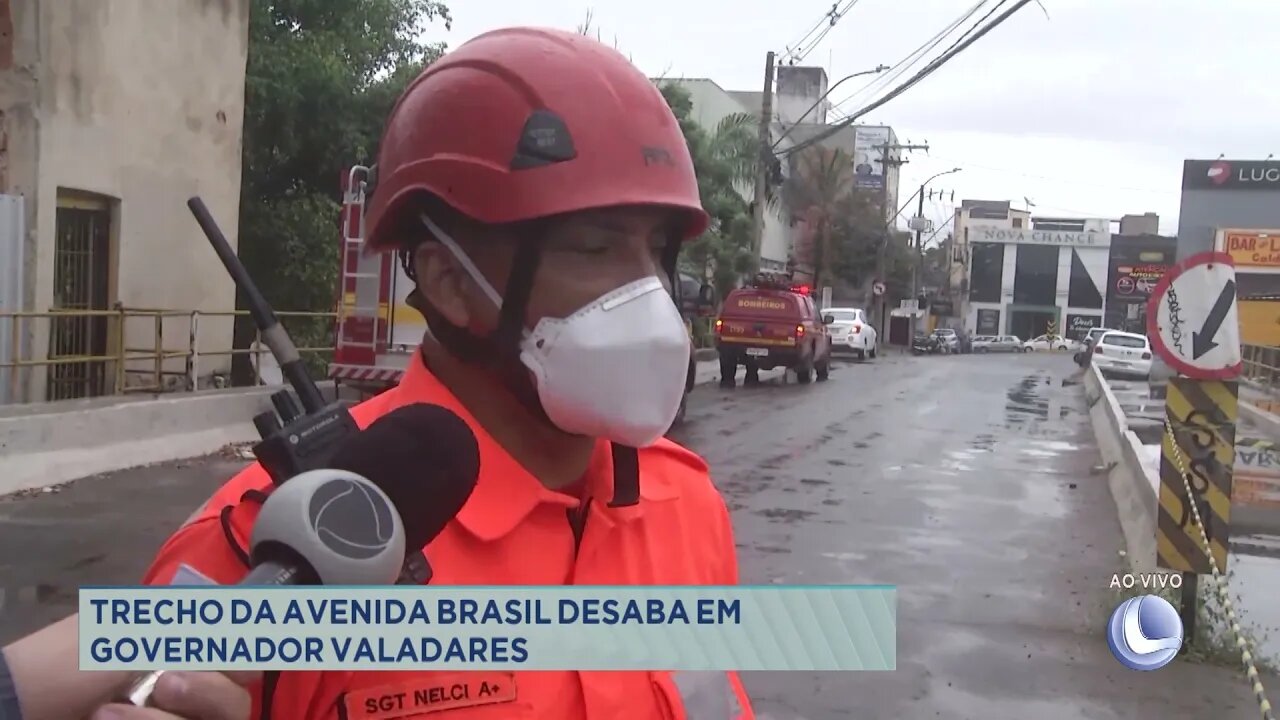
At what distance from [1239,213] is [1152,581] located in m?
48.7

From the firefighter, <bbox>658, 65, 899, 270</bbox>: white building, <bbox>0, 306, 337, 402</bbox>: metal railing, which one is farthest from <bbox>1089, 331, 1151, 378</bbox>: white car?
the firefighter

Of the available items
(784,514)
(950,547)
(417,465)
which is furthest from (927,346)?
(417,465)

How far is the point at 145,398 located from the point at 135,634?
34.7 ft

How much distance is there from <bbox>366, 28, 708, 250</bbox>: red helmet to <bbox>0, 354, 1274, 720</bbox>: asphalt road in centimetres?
335

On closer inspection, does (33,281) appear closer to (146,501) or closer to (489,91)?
(146,501)

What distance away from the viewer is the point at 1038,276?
75.1 m

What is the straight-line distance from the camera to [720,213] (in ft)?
99.6

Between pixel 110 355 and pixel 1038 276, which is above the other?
pixel 1038 276

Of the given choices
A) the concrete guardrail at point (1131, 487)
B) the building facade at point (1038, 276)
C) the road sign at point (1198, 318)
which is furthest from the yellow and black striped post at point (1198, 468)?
the building facade at point (1038, 276)

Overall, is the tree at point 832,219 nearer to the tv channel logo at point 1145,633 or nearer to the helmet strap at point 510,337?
the tv channel logo at point 1145,633

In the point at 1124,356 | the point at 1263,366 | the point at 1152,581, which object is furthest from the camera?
the point at 1124,356

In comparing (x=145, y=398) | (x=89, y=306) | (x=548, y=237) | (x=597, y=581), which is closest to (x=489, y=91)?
(x=548, y=237)

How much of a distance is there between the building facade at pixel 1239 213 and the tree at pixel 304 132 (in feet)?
122
